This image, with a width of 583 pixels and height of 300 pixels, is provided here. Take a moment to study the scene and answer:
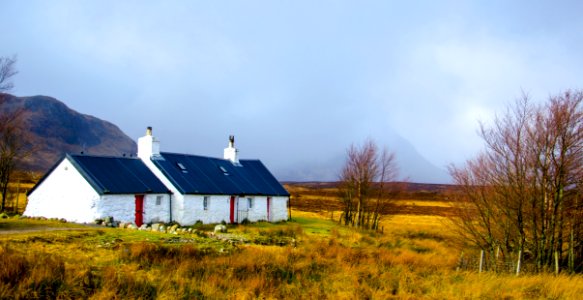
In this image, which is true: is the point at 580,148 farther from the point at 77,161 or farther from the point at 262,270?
the point at 77,161

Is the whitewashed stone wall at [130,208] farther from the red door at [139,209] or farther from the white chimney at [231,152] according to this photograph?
the white chimney at [231,152]

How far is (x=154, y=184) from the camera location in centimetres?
3294

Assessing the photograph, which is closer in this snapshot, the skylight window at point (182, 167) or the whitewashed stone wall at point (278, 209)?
the skylight window at point (182, 167)

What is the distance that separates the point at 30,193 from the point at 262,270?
72.7 ft

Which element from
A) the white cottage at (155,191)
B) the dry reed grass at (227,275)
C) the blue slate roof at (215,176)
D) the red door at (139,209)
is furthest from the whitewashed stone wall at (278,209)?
the dry reed grass at (227,275)

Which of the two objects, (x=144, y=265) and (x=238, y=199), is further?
(x=238, y=199)

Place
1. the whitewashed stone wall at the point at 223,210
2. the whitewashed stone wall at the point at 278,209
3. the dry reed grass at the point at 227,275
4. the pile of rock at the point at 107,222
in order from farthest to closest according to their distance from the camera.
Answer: the whitewashed stone wall at the point at 278,209
the whitewashed stone wall at the point at 223,210
the pile of rock at the point at 107,222
the dry reed grass at the point at 227,275

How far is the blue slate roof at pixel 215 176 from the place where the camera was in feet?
115

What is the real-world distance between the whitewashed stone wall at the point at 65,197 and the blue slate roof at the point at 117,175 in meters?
0.47

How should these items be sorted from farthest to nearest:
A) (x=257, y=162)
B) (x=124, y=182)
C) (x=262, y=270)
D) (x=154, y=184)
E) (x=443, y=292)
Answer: (x=257, y=162) → (x=154, y=184) → (x=124, y=182) → (x=262, y=270) → (x=443, y=292)

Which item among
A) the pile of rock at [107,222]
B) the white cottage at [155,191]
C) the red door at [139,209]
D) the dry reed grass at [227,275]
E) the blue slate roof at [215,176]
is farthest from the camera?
the blue slate roof at [215,176]

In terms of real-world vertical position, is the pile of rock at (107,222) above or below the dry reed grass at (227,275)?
above

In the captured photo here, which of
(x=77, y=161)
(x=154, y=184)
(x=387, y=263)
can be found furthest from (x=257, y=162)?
(x=387, y=263)

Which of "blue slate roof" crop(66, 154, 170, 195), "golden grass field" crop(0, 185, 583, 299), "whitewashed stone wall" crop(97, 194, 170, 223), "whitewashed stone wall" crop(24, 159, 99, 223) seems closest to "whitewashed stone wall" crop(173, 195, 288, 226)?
"whitewashed stone wall" crop(97, 194, 170, 223)
